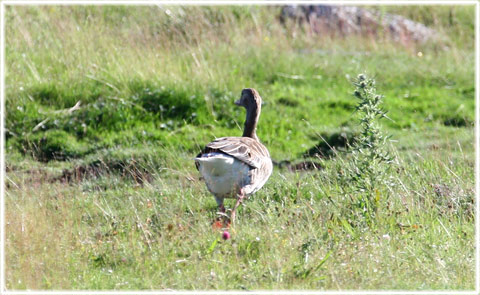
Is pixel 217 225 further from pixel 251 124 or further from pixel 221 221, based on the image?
pixel 251 124

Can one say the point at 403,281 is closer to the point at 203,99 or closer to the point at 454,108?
the point at 203,99

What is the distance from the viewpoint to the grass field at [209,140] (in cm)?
624

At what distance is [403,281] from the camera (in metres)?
5.93

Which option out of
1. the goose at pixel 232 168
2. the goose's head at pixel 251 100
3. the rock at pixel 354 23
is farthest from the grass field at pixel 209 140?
the goose's head at pixel 251 100

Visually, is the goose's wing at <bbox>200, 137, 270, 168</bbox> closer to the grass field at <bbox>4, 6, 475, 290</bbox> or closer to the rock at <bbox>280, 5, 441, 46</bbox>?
the grass field at <bbox>4, 6, 475, 290</bbox>

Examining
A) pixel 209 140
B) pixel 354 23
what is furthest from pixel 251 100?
pixel 354 23

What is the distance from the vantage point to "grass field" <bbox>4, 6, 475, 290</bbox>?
20.5 feet

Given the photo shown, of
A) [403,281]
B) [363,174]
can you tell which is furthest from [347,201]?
[403,281]

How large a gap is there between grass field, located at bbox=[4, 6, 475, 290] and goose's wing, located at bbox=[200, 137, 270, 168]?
20.3 inches

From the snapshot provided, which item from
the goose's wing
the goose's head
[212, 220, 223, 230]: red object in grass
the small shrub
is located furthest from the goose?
the goose's head

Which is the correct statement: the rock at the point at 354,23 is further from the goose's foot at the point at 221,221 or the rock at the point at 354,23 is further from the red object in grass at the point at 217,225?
the red object in grass at the point at 217,225

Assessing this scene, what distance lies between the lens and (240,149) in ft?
24.5

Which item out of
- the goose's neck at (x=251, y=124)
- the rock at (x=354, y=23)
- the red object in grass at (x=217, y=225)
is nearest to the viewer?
the red object in grass at (x=217, y=225)

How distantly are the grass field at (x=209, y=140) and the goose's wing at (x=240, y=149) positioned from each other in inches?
20.3
